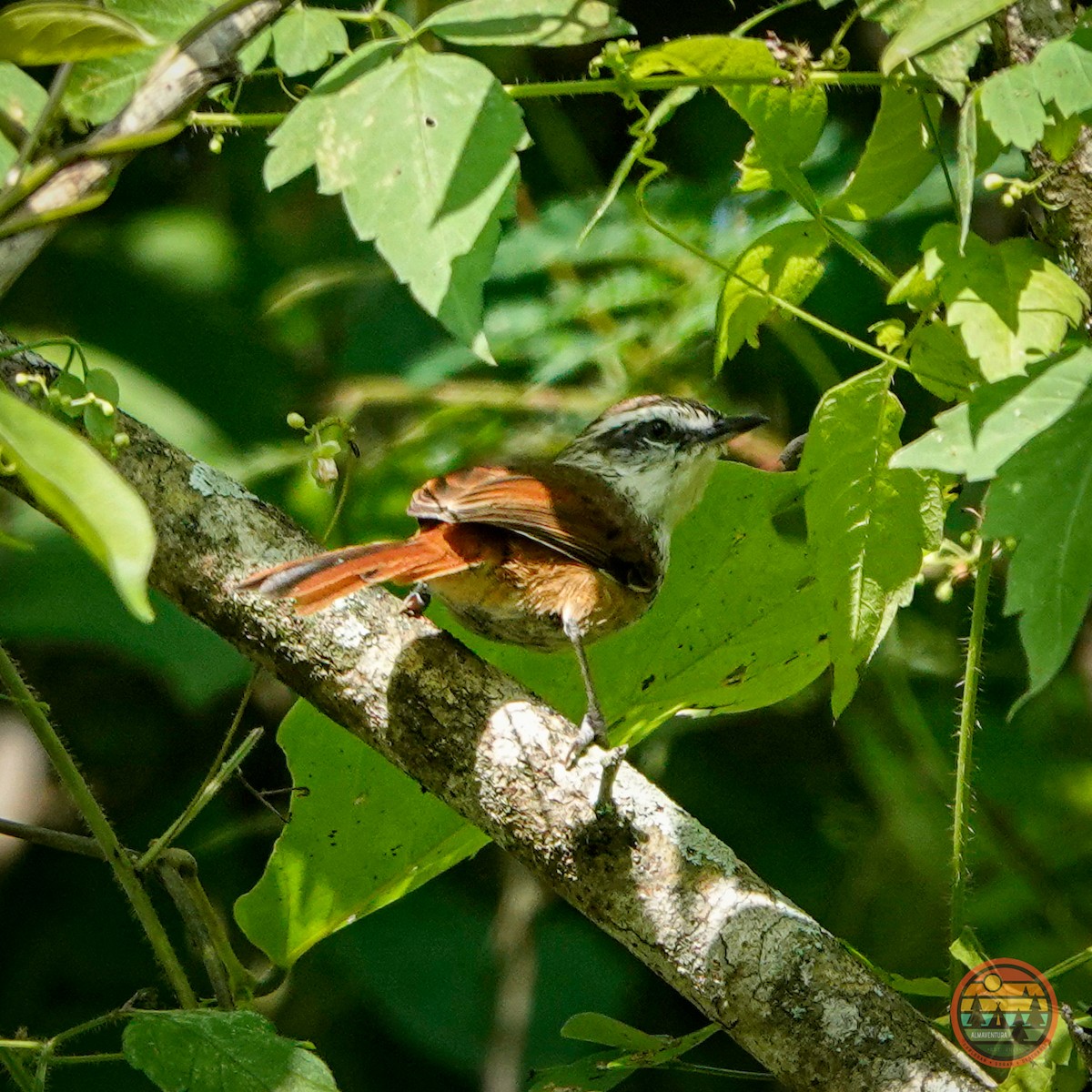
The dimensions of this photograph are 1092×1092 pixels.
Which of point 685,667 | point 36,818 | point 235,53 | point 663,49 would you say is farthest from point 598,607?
point 36,818

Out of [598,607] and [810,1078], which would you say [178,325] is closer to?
[598,607]

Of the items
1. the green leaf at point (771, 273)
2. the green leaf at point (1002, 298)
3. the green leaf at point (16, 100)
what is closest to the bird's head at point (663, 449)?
the green leaf at point (771, 273)

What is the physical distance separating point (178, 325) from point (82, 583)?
4.44 ft

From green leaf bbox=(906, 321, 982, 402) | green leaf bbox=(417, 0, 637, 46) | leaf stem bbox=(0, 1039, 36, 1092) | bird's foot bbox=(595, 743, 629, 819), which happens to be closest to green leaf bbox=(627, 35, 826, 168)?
green leaf bbox=(417, 0, 637, 46)

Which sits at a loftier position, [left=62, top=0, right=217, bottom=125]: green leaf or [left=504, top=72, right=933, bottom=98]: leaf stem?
[left=62, top=0, right=217, bottom=125]: green leaf

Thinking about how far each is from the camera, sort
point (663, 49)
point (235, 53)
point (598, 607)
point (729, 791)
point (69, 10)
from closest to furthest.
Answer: point (69, 10) → point (235, 53) → point (663, 49) → point (598, 607) → point (729, 791)

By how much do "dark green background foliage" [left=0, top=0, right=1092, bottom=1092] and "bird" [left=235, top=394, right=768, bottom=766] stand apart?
0.12 m

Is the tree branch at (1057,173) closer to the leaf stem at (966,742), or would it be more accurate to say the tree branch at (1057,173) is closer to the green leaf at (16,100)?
the leaf stem at (966,742)

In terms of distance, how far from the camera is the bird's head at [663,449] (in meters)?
3.54

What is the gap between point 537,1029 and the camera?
4.00 metres

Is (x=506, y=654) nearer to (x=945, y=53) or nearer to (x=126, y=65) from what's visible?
(x=126, y=65)

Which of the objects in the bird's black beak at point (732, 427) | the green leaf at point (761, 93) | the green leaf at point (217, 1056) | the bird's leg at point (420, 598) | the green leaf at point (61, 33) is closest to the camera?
the green leaf at point (61, 33)

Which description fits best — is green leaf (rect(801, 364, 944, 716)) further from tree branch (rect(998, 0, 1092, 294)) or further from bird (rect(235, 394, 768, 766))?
bird (rect(235, 394, 768, 766))

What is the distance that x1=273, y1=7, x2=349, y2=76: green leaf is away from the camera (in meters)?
1.99
